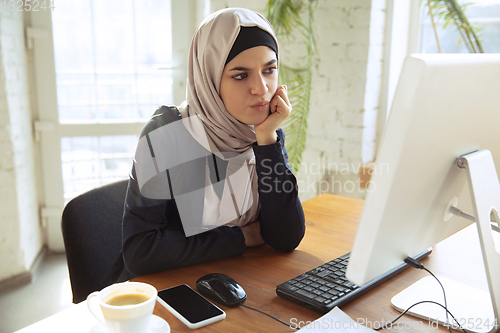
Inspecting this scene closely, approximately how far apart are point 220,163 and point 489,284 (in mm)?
733

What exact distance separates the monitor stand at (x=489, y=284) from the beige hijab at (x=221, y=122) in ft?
1.71

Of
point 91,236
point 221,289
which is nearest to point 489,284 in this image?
point 221,289

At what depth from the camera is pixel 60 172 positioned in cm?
271

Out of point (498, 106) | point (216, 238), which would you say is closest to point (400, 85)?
point (498, 106)

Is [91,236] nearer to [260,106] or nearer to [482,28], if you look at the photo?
[260,106]

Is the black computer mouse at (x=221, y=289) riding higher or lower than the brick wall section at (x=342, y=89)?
lower

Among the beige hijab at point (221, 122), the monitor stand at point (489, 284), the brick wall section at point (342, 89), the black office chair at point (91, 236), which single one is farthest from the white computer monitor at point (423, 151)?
the brick wall section at point (342, 89)

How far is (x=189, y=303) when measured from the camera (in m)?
0.80

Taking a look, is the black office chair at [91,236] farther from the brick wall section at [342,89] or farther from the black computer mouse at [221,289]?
the brick wall section at [342,89]

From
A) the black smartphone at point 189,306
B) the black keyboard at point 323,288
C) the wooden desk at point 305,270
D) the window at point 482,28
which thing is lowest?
the wooden desk at point 305,270

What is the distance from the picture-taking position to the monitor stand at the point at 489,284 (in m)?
0.72

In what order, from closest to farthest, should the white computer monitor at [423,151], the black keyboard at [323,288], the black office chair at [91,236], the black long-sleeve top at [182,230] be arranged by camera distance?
the white computer monitor at [423,151], the black keyboard at [323,288], the black long-sleeve top at [182,230], the black office chair at [91,236]

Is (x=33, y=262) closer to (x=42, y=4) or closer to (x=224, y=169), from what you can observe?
(x=42, y=4)

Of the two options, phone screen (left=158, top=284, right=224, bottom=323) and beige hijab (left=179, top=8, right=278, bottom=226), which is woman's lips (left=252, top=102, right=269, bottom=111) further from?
phone screen (left=158, top=284, right=224, bottom=323)
